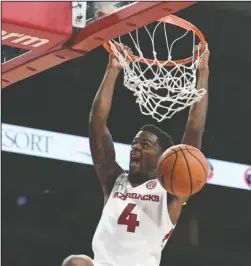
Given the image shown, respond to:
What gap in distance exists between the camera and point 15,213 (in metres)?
7.38

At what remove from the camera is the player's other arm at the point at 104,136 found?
3217mm

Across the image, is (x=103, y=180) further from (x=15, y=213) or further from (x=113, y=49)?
(x=15, y=213)

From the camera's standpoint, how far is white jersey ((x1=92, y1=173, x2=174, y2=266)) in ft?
10.0

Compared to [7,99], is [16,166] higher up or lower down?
lower down

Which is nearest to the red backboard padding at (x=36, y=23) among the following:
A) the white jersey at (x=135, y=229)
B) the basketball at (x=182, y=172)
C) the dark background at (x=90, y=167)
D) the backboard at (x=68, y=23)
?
the backboard at (x=68, y=23)

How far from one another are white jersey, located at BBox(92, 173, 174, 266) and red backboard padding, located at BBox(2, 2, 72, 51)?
0.79 metres

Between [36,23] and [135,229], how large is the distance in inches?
39.4

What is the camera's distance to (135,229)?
307 centimetres

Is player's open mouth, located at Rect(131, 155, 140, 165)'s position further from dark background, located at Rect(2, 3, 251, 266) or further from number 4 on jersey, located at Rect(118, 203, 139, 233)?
dark background, located at Rect(2, 3, 251, 266)

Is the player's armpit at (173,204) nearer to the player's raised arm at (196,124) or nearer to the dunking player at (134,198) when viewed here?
the dunking player at (134,198)

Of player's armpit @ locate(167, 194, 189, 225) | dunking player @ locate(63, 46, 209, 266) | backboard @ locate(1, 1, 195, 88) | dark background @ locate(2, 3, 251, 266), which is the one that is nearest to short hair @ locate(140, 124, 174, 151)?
dunking player @ locate(63, 46, 209, 266)

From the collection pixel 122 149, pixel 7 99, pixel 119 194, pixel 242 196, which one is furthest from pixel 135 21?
pixel 242 196

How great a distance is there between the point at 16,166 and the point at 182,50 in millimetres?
2075

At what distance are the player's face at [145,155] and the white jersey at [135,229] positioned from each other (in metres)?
0.08
